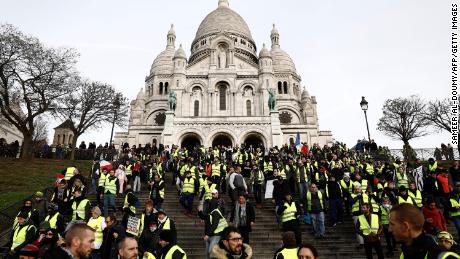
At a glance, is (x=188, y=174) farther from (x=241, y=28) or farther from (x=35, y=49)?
(x=241, y=28)

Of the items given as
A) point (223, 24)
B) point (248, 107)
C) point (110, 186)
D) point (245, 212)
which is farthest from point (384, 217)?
point (223, 24)

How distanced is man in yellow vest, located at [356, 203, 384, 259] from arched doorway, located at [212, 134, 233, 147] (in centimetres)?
2460

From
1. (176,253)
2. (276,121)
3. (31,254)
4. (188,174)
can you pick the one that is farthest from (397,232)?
(276,121)

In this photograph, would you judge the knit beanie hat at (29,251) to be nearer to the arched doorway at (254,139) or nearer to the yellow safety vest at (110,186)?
the yellow safety vest at (110,186)

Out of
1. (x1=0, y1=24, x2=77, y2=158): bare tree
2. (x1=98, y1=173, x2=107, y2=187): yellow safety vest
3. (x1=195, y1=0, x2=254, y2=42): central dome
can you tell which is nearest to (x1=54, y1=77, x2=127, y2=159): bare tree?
(x1=0, y1=24, x2=77, y2=158): bare tree

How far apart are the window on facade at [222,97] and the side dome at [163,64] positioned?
1218cm

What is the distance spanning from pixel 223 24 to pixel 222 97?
69.0 feet

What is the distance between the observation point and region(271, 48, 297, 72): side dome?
49719mm

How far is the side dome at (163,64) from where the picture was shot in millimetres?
49031

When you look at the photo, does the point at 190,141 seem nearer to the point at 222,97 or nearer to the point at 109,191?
the point at 222,97

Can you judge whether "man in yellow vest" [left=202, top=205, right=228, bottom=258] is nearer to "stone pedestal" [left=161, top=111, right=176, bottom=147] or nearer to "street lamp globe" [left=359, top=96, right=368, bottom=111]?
"street lamp globe" [left=359, top=96, right=368, bottom=111]

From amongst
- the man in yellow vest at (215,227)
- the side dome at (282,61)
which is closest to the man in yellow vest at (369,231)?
the man in yellow vest at (215,227)

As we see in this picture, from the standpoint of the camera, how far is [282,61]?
50281mm

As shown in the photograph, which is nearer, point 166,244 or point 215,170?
point 166,244
